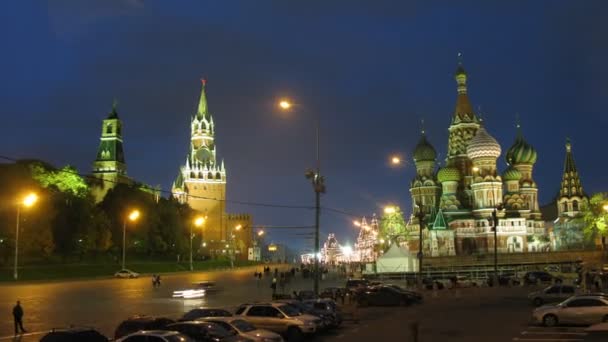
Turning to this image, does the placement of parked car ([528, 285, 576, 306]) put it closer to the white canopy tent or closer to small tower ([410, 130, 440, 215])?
the white canopy tent

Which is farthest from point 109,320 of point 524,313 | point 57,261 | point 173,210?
point 173,210

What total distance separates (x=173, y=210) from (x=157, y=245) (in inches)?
354

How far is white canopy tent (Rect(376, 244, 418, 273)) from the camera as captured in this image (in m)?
64.4

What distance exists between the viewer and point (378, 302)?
3512 centimetres

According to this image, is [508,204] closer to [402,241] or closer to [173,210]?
[402,241]

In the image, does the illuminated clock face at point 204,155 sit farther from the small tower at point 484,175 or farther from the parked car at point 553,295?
the parked car at point 553,295

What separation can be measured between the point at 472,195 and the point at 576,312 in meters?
83.3

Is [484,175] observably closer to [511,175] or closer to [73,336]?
[511,175]

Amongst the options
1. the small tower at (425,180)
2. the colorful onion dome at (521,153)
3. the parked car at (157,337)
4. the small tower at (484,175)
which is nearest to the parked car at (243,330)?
the parked car at (157,337)

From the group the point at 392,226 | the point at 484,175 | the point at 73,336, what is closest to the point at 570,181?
the point at 484,175

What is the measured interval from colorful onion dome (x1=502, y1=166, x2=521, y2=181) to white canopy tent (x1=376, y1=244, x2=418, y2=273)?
45538 millimetres

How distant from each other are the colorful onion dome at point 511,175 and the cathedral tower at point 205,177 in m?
79.4

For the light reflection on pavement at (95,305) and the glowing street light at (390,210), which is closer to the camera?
the light reflection on pavement at (95,305)

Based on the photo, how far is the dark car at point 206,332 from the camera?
647 inches
